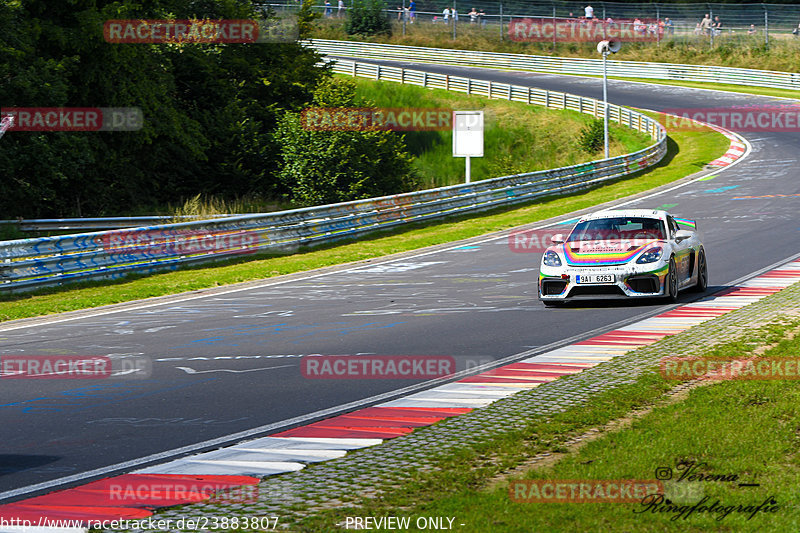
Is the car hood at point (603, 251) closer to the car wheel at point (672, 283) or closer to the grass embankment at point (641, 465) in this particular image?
the car wheel at point (672, 283)

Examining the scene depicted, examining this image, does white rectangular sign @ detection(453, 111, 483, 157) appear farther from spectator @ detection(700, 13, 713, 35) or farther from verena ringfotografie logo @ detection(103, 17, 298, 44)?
spectator @ detection(700, 13, 713, 35)

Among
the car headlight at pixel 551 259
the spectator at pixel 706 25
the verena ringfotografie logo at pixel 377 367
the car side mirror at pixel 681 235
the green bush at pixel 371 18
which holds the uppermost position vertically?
the green bush at pixel 371 18

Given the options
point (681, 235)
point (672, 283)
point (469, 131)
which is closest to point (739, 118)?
point (469, 131)

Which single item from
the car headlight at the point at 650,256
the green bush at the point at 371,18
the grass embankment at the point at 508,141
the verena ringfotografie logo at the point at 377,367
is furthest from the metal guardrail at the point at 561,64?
the verena ringfotografie logo at the point at 377,367

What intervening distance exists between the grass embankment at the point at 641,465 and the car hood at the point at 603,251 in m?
5.98

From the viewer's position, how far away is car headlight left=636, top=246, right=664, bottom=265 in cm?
1509

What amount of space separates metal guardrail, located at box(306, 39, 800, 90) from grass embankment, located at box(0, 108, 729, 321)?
77.1 feet

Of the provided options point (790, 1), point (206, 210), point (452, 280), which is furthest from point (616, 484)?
point (790, 1)

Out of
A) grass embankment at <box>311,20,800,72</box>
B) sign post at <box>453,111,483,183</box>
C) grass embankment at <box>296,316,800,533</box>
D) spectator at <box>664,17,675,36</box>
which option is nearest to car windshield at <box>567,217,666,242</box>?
grass embankment at <box>296,316,800,533</box>

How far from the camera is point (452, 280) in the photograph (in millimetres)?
19812

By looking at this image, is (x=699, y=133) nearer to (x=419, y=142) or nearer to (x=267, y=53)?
(x=419, y=142)

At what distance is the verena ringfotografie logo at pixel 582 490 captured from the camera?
19.4ft

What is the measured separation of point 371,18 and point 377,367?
7230 cm

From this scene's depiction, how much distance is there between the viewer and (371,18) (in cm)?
8025
